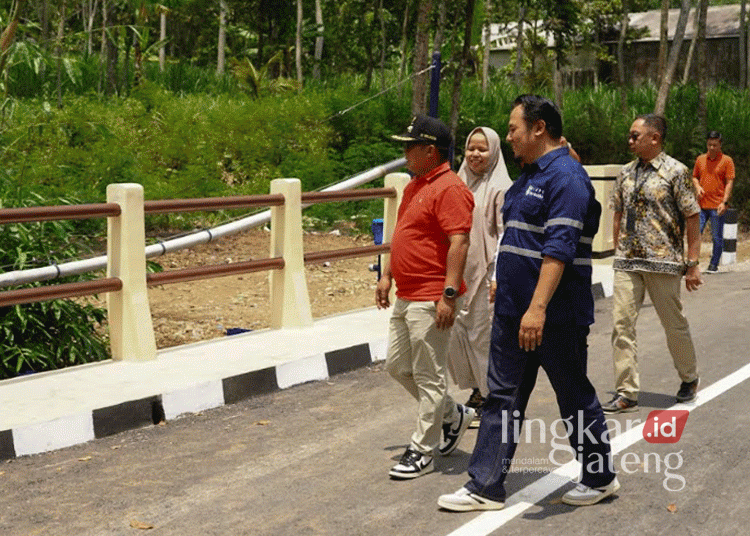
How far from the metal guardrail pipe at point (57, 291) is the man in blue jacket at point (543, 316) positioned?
3.55 metres

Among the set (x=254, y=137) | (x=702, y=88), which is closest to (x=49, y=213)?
(x=254, y=137)

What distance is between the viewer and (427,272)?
20.9 ft

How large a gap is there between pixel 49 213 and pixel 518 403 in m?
3.86

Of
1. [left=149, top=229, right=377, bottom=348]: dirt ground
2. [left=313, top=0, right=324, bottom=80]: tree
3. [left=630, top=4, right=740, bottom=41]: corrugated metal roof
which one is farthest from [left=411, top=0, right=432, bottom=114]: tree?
[left=630, top=4, right=740, bottom=41]: corrugated metal roof

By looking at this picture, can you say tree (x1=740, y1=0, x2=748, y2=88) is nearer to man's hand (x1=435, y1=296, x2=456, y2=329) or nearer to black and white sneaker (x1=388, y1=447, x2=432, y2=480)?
man's hand (x1=435, y1=296, x2=456, y2=329)

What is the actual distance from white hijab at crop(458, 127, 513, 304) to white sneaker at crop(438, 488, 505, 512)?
1.77 metres

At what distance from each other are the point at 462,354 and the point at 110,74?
2277cm

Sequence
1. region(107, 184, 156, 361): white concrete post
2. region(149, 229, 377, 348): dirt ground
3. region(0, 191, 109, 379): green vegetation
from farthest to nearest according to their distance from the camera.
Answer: region(149, 229, 377, 348): dirt ground < region(0, 191, 109, 379): green vegetation < region(107, 184, 156, 361): white concrete post

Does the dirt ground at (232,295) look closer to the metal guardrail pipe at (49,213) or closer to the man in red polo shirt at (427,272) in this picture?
the metal guardrail pipe at (49,213)

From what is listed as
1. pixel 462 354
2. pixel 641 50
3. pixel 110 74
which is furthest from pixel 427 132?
pixel 641 50

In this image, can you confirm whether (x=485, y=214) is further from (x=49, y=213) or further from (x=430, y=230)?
(x=49, y=213)

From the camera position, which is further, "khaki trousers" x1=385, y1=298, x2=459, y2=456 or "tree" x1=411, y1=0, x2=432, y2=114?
"tree" x1=411, y1=0, x2=432, y2=114

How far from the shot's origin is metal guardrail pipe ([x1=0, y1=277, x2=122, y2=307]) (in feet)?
26.1

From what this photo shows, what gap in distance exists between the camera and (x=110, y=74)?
1121 inches
